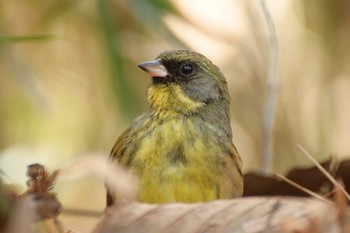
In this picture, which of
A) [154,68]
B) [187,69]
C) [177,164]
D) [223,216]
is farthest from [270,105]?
[223,216]

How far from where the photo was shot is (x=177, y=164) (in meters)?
3.23

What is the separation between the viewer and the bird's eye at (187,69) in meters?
3.69

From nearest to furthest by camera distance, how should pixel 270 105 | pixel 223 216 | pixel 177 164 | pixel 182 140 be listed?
pixel 223 216
pixel 177 164
pixel 182 140
pixel 270 105

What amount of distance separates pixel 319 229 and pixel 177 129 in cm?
144

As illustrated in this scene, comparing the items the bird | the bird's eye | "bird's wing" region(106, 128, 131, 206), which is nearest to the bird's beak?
the bird

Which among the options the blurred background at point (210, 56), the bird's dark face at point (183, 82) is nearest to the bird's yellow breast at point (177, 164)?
the bird's dark face at point (183, 82)

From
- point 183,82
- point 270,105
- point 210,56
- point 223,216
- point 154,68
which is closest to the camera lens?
point 223,216

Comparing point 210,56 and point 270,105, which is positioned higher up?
point 210,56

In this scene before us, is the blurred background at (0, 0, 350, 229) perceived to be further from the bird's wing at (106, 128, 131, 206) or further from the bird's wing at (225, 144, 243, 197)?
the bird's wing at (225, 144, 243, 197)

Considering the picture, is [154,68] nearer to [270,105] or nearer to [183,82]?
[183,82]

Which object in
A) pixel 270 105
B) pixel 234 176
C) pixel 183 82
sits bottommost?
pixel 234 176

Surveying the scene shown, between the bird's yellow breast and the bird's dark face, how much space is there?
0.48 feet

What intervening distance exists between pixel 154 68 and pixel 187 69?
20 cm

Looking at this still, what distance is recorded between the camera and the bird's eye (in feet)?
12.1
